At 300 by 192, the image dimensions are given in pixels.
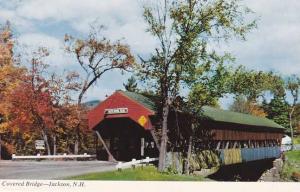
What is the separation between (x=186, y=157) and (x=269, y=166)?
6957 mm

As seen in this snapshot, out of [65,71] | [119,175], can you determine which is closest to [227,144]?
[119,175]

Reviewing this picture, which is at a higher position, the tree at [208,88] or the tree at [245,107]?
the tree at [208,88]

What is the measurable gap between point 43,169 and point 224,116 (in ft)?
15.7

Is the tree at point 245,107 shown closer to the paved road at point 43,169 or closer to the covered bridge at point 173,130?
the covered bridge at point 173,130

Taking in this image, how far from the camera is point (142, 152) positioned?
18.0 m

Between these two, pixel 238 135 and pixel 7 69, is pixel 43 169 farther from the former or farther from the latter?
pixel 238 135

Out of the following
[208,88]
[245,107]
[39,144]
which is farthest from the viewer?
[208,88]

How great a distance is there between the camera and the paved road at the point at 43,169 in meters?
10.5

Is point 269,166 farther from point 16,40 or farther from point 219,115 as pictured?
point 16,40

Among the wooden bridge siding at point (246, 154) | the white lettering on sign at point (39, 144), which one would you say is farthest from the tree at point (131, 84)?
the wooden bridge siding at point (246, 154)

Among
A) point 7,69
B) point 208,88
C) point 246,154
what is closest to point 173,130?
point 208,88

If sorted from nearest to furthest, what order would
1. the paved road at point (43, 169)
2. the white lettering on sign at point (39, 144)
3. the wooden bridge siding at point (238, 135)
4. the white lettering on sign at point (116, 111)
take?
the paved road at point (43, 169)
the white lettering on sign at point (39, 144)
the white lettering on sign at point (116, 111)
the wooden bridge siding at point (238, 135)

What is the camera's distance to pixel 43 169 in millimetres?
11930

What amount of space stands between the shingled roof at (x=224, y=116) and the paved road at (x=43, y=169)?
2.11 metres
